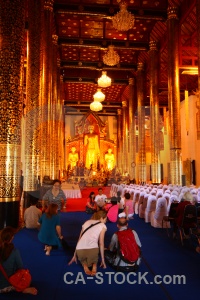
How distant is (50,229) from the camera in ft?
15.9

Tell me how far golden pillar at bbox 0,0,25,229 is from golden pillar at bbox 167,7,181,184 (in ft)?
33.4

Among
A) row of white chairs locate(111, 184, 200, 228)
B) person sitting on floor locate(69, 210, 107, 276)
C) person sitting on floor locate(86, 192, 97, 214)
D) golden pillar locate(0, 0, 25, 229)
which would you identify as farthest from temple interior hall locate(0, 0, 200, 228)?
row of white chairs locate(111, 184, 200, 228)

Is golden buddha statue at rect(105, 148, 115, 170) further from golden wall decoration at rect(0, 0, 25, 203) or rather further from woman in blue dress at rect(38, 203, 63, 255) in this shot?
woman in blue dress at rect(38, 203, 63, 255)

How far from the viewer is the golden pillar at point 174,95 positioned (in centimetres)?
1420

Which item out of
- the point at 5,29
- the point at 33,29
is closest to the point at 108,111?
the point at 33,29

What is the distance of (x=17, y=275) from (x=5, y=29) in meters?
4.34

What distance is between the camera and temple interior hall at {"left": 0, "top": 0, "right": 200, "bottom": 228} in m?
5.51

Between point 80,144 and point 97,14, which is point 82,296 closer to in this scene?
point 97,14

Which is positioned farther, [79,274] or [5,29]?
[5,29]

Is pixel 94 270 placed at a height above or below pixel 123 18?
below

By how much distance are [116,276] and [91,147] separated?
26.0 m

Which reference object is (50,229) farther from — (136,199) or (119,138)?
(119,138)

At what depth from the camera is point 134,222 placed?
26.7 ft

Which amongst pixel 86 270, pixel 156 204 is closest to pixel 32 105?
pixel 156 204
